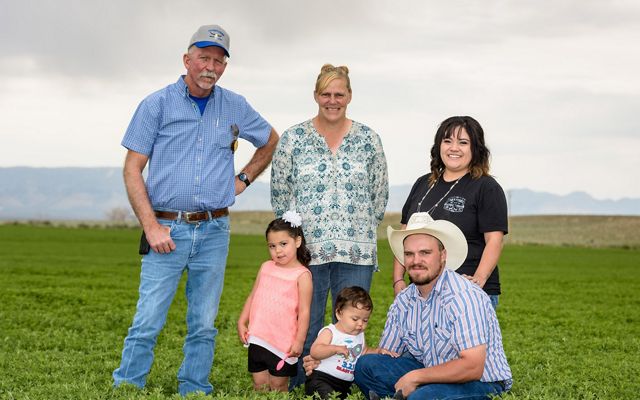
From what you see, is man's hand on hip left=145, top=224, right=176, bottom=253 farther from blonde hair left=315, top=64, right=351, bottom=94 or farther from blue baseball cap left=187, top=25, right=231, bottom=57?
blonde hair left=315, top=64, right=351, bottom=94

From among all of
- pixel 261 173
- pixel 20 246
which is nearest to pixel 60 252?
pixel 20 246

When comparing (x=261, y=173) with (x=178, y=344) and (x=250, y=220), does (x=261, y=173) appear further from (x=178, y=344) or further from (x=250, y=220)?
(x=250, y=220)

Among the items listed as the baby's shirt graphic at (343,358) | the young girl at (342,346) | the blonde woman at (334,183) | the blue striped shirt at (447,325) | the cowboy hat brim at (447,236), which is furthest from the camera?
the blonde woman at (334,183)

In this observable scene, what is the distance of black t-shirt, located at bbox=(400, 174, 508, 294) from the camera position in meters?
7.27

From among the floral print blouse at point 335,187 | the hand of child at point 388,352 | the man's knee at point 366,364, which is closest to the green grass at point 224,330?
the man's knee at point 366,364

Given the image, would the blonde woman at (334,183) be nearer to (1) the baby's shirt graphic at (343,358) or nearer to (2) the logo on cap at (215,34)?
(1) the baby's shirt graphic at (343,358)

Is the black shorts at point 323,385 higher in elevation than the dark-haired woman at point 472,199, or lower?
lower

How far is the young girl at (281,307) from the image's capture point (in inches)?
304

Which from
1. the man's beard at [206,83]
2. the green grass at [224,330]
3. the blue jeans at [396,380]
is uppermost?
the man's beard at [206,83]

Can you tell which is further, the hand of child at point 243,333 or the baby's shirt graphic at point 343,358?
the hand of child at point 243,333

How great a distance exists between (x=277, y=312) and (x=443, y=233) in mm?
1881

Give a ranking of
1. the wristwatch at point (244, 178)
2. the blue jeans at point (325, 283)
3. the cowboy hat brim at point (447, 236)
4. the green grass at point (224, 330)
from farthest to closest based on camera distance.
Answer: the green grass at point (224, 330) < the wristwatch at point (244, 178) < the blue jeans at point (325, 283) < the cowboy hat brim at point (447, 236)

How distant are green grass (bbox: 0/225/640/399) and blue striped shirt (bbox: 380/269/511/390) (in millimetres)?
553

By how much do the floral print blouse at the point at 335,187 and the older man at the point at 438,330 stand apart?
2.01ft
